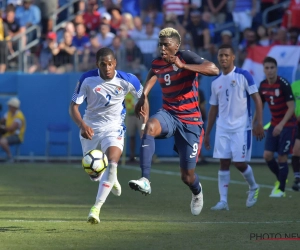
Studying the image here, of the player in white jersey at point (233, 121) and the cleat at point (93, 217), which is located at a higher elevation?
the player in white jersey at point (233, 121)

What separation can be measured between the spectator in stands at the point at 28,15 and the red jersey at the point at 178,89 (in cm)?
1541

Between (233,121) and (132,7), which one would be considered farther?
(132,7)

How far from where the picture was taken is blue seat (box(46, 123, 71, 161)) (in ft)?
74.0

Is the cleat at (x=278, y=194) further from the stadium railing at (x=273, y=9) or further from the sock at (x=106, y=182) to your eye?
the stadium railing at (x=273, y=9)

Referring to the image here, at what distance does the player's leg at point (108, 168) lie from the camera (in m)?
9.41

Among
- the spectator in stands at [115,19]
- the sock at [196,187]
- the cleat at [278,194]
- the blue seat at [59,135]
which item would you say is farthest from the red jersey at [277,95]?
the spectator in stands at [115,19]

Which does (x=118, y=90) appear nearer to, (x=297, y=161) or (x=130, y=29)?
(x=297, y=161)

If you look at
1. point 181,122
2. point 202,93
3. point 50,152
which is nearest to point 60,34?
point 50,152

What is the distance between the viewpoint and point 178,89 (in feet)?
31.5

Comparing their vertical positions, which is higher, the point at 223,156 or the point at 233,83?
the point at 233,83

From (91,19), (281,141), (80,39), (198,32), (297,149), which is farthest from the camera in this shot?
(91,19)

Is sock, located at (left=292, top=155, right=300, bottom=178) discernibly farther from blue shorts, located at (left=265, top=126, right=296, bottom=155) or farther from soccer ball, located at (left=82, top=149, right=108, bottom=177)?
soccer ball, located at (left=82, top=149, right=108, bottom=177)

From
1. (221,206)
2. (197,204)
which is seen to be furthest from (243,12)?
(197,204)

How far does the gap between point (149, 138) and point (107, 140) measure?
4.15ft
